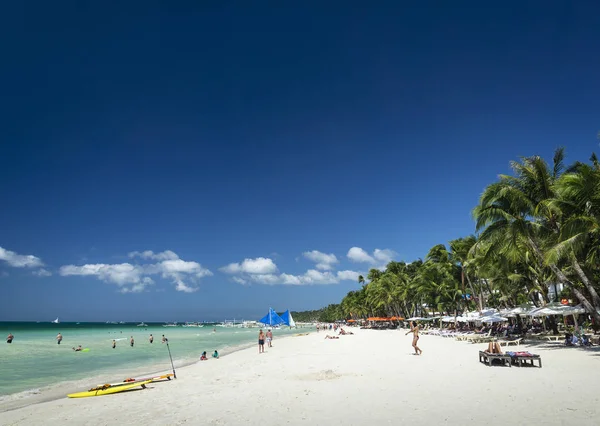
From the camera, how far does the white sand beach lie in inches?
287

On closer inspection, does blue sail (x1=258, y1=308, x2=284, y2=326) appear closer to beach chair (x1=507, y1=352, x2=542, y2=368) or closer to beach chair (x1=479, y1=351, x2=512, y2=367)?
beach chair (x1=479, y1=351, x2=512, y2=367)

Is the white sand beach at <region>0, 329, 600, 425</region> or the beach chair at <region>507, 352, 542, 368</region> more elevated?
the beach chair at <region>507, 352, 542, 368</region>

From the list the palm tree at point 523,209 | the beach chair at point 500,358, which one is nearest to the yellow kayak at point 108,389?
the beach chair at point 500,358

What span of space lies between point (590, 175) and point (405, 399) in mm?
13781

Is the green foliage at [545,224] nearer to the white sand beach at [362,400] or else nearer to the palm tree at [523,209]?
the palm tree at [523,209]

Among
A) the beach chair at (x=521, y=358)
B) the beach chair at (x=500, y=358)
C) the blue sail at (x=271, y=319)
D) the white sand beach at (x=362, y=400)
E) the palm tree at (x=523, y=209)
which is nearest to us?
the white sand beach at (x=362, y=400)

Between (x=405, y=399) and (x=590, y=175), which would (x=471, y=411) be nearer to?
(x=405, y=399)

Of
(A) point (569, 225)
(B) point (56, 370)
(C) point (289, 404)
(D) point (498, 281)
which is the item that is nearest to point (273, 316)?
(D) point (498, 281)

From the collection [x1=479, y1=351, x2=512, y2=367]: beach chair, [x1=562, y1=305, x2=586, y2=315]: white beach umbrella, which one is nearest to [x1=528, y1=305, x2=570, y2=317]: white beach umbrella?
[x1=562, y1=305, x2=586, y2=315]: white beach umbrella

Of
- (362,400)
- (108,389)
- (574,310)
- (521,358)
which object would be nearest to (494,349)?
(521,358)

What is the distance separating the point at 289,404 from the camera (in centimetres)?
881

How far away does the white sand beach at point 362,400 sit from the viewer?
7297 millimetres

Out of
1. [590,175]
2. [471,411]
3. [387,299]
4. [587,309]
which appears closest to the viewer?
[471,411]

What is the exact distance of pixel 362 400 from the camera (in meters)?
8.81
